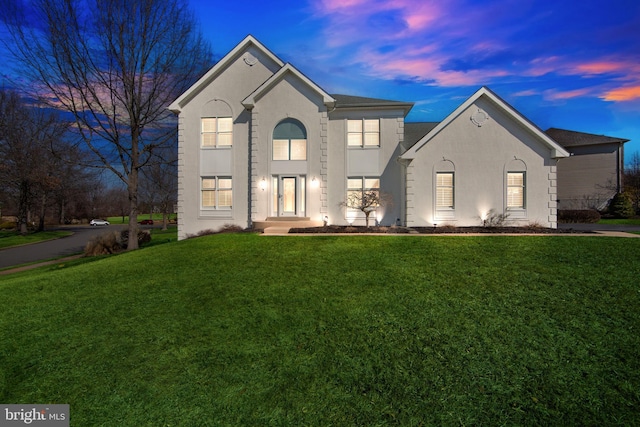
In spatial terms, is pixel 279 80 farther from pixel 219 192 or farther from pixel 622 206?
pixel 622 206

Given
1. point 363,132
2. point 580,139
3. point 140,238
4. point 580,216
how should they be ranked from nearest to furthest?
point 363,132
point 140,238
point 580,216
point 580,139

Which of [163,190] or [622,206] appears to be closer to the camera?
[622,206]

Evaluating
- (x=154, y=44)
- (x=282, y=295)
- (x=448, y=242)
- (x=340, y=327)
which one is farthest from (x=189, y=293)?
(x=154, y=44)

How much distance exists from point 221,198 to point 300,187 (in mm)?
4652

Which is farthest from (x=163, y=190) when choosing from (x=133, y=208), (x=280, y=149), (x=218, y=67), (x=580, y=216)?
(x=580, y=216)

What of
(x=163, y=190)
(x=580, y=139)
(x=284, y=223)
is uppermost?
(x=580, y=139)

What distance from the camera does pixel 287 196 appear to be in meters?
16.9

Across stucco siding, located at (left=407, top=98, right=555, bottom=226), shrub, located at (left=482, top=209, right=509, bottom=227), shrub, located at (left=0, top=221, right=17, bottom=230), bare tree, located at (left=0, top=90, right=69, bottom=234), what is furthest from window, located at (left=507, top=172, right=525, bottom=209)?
shrub, located at (left=0, top=221, right=17, bottom=230)

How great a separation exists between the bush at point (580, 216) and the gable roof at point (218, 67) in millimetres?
27728

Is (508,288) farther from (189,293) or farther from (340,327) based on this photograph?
(189,293)

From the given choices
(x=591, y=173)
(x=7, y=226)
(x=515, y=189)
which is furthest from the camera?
(x=7, y=226)

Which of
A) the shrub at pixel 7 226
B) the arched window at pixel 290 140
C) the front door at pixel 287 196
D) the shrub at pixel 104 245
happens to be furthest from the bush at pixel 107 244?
the shrub at pixel 7 226

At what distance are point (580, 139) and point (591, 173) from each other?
412cm

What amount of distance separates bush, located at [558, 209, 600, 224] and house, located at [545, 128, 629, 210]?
5.74 meters
